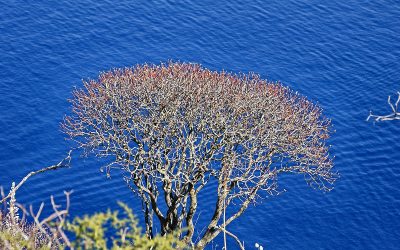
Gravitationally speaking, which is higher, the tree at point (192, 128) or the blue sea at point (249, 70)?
the blue sea at point (249, 70)

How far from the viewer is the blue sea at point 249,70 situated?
5147cm

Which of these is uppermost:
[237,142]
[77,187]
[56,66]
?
[56,66]

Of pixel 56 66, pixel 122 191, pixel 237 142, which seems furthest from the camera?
pixel 56 66

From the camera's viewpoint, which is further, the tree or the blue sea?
the blue sea

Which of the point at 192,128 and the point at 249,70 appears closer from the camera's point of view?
the point at 192,128

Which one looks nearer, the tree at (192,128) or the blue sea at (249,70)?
the tree at (192,128)

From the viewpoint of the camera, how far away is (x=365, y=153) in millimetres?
58656

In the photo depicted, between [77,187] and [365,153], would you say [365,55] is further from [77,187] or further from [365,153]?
[77,187]

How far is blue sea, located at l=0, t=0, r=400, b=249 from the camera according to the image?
5147 centimetres

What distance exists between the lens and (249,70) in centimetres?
6788

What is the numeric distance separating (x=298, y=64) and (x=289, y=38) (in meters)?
5.48

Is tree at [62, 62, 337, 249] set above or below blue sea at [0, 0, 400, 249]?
below

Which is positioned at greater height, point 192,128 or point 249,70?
point 249,70

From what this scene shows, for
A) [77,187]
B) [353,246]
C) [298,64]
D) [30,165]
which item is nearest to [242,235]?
[353,246]
